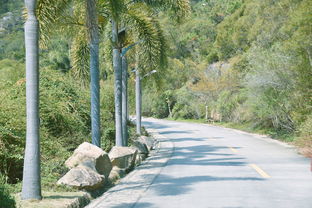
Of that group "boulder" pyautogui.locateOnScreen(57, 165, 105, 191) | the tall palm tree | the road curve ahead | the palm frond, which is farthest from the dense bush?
the palm frond

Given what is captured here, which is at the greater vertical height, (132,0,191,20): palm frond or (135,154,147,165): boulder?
(132,0,191,20): palm frond

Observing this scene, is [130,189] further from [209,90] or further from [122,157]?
[209,90]

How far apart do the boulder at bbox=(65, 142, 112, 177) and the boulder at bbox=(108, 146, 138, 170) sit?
82.0 inches

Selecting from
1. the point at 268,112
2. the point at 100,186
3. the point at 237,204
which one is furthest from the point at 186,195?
the point at 268,112

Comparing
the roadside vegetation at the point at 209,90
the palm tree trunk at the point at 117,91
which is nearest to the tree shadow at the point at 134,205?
the roadside vegetation at the point at 209,90

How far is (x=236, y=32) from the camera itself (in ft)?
174

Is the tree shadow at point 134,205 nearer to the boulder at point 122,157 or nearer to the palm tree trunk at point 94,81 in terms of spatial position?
the boulder at point 122,157

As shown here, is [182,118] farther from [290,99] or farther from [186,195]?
[186,195]

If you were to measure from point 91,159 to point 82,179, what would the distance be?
49.9 inches

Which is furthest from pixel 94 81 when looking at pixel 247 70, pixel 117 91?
pixel 247 70

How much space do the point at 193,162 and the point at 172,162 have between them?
0.78m

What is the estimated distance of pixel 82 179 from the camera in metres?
9.75

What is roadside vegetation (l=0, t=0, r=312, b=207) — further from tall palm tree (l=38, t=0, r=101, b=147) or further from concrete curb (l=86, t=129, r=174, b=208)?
concrete curb (l=86, t=129, r=174, b=208)

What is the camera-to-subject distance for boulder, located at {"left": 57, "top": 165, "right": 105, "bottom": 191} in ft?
31.6
